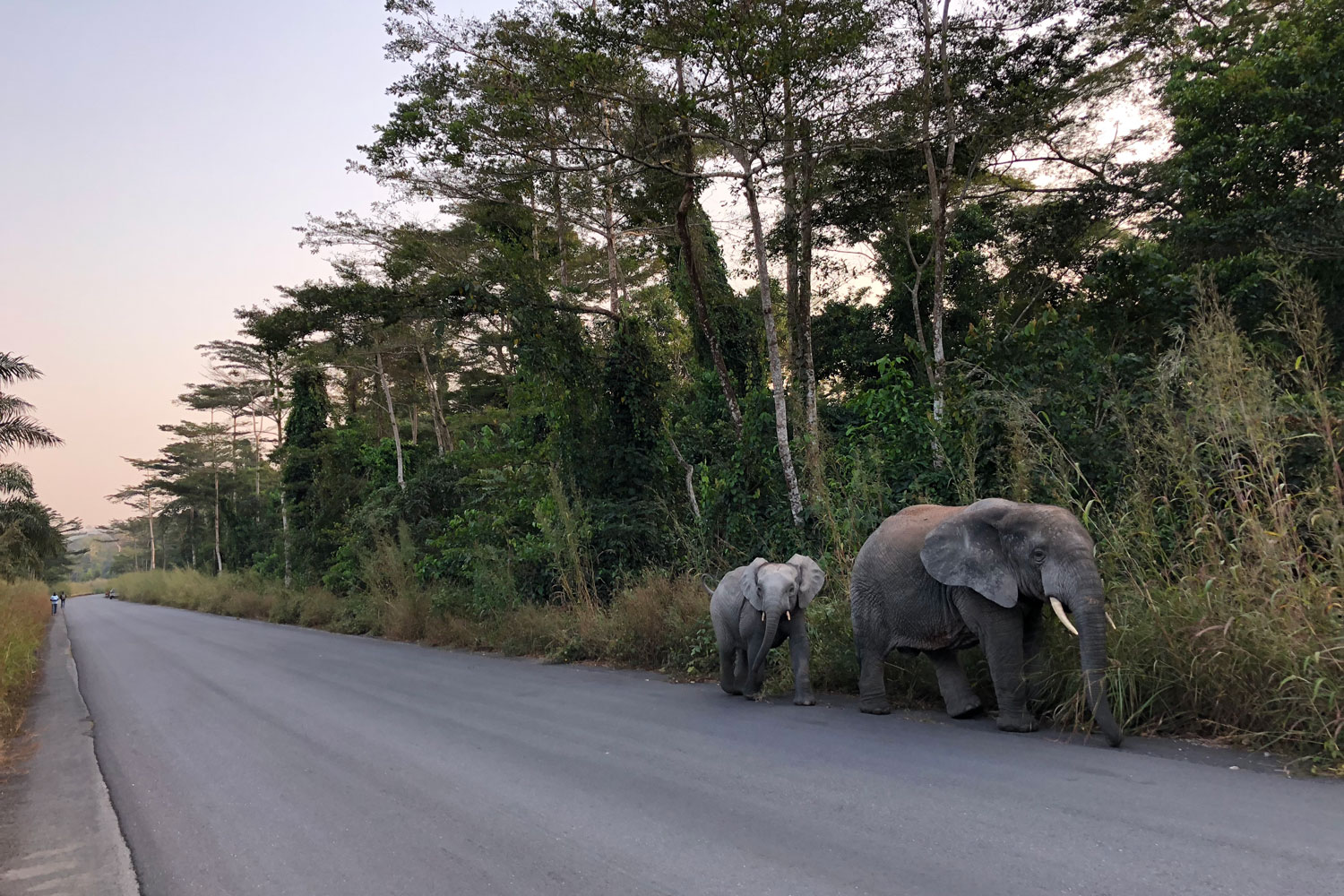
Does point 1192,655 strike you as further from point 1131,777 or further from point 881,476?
point 881,476

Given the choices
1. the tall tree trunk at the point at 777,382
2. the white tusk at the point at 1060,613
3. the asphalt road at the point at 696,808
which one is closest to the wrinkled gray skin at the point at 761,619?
the asphalt road at the point at 696,808

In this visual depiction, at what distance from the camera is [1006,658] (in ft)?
16.4

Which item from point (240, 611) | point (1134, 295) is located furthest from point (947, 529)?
point (240, 611)

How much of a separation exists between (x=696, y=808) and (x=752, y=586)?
277 cm

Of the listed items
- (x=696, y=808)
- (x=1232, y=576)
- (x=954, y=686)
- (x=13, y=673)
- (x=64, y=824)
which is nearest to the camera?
(x=696, y=808)

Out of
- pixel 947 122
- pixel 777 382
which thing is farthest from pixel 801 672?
pixel 947 122

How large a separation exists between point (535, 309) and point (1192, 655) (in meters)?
11.3

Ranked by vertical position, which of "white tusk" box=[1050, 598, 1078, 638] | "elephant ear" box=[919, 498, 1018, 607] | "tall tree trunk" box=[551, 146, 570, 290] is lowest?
"white tusk" box=[1050, 598, 1078, 638]

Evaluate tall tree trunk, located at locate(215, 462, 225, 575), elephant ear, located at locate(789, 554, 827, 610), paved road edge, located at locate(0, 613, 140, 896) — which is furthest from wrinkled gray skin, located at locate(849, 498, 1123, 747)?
tall tree trunk, located at locate(215, 462, 225, 575)

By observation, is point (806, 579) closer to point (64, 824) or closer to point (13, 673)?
point (64, 824)

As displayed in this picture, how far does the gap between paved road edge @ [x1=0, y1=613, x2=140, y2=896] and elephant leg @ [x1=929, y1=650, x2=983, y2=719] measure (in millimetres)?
4810

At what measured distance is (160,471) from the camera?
163 feet

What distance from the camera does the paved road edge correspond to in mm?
3834

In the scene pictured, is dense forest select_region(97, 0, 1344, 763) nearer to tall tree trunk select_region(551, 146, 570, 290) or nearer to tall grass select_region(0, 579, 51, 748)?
tall tree trunk select_region(551, 146, 570, 290)
